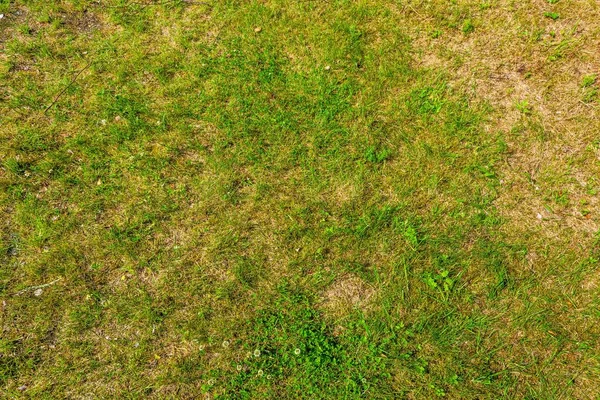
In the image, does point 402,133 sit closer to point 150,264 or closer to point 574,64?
point 574,64

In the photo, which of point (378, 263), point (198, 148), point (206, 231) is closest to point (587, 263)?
point (378, 263)

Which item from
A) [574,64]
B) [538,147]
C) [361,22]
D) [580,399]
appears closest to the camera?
[580,399]

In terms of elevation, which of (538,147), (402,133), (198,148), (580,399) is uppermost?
(198,148)

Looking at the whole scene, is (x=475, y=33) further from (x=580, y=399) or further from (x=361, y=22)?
(x=580, y=399)

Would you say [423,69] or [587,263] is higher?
[423,69]

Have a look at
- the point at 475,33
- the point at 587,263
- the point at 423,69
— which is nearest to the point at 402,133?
the point at 423,69

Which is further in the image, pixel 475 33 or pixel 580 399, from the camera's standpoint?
pixel 475 33

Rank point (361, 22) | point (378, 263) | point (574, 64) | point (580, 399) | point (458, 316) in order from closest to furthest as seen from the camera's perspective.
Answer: point (580, 399) < point (458, 316) < point (378, 263) < point (574, 64) < point (361, 22)
